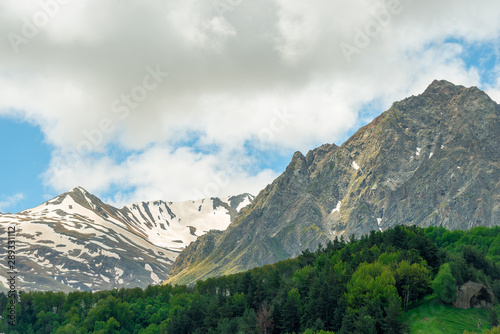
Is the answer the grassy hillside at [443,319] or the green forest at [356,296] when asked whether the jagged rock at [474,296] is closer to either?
the grassy hillside at [443,319]

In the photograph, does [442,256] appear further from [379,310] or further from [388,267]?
[379,310]

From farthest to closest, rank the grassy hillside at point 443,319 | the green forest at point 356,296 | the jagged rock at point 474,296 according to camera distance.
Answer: the jagged rock at point 474,296, the green forest at point 356,296, the grassy hillside at point 443,319

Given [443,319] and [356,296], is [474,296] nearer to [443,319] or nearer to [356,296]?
[443,319]

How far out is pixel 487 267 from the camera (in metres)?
158

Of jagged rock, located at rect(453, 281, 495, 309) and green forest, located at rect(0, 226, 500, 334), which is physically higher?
green forest, located at rect(0, 226, 500, 334)

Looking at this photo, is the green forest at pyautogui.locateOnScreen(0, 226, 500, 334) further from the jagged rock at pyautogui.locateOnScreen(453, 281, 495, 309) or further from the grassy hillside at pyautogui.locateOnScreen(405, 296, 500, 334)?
the jagged rock at pyautogui.locateOnScreen(453, 281, 495, 309)

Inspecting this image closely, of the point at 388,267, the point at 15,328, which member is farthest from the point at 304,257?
the point at 15,328

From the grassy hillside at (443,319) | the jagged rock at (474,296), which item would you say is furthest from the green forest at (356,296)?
the jagged rock at (474,296)

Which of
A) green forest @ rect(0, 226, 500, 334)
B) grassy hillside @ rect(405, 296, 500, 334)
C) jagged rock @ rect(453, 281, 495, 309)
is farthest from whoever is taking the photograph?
jagged rock @ rect(453, 281, 495, 309)

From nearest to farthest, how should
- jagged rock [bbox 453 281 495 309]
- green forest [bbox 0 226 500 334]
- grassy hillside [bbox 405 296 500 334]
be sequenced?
grassy hillside [bbox 405 296 500 334] < green forest [bbox 0 226 500 334] < jagged rock [bbox 453 281 495 309]

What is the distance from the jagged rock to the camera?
394ft

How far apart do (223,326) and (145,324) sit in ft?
234

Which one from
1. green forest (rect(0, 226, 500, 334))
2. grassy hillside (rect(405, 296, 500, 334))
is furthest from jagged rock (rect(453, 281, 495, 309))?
green forest (rect(0, 226, 500, 334))

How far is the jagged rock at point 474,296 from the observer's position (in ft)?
394
